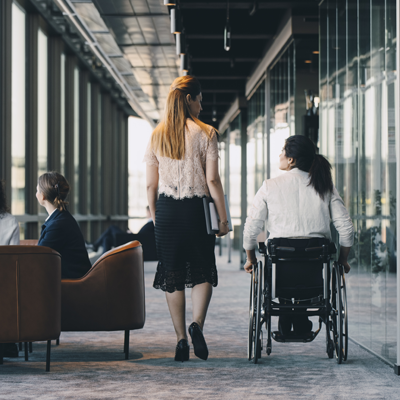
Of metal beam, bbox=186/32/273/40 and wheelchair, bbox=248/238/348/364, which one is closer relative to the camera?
wheelchair, bbox=248/238/348/364

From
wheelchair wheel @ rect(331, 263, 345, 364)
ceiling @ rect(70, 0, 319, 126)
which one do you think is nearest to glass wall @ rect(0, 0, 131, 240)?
ceiling @ rect(70, 0, 319, 126)

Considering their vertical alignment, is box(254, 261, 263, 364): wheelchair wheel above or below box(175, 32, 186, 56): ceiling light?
below

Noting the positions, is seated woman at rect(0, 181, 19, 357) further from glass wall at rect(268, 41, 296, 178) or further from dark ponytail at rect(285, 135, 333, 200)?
glass wall at rect(268, 41, 296, 178)

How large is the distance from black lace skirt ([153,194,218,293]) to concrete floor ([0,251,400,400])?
0.53 metres

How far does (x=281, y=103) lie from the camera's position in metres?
9.61

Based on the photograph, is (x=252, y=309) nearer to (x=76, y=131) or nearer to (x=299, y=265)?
(x=299, y=265)

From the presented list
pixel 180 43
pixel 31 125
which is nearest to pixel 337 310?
pixel 180 43

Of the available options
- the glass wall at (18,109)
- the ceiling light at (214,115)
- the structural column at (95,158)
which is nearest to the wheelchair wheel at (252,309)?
the glass wall at (18,109)

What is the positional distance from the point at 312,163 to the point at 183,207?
2.83 ft

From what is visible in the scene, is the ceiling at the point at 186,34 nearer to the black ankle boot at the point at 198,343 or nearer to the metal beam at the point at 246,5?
the metal beam at the point at 246,5

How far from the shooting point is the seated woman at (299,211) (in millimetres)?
3883

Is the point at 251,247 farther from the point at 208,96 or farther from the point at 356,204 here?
the point at 208,96

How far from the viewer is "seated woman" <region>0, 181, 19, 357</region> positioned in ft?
13.7

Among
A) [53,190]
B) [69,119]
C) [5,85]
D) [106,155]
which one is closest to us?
[53,190]
